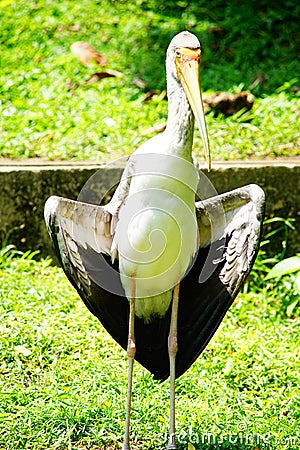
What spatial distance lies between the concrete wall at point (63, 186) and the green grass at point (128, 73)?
1.33 feet

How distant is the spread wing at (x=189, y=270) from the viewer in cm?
386

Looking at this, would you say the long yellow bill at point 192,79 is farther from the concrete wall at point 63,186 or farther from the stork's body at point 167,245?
the concrete wall at point 63,186

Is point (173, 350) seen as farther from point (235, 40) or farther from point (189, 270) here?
point (235, 40)

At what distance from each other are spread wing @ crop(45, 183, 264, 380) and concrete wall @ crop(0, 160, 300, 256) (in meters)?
1.75

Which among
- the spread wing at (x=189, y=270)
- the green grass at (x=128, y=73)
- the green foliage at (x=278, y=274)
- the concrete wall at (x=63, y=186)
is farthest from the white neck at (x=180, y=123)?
the green grass at (x=128, y=73)

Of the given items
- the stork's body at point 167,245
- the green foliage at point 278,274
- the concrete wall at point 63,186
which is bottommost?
the green foliage at point 278,274

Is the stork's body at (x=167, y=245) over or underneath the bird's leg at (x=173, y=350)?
over

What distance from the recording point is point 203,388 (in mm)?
4645

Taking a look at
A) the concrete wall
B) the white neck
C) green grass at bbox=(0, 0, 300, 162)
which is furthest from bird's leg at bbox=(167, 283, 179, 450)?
green grass at bbox=(0, 0, 300, 162)

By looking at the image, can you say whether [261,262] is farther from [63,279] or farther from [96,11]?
[96,11]

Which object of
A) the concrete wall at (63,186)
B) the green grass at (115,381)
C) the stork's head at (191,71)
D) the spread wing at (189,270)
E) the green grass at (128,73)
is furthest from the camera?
the green grass at (128,73)

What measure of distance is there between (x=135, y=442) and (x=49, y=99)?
3.94 meters

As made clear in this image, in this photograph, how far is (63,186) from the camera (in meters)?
5.86

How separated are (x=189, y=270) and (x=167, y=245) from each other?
0.36 meters
